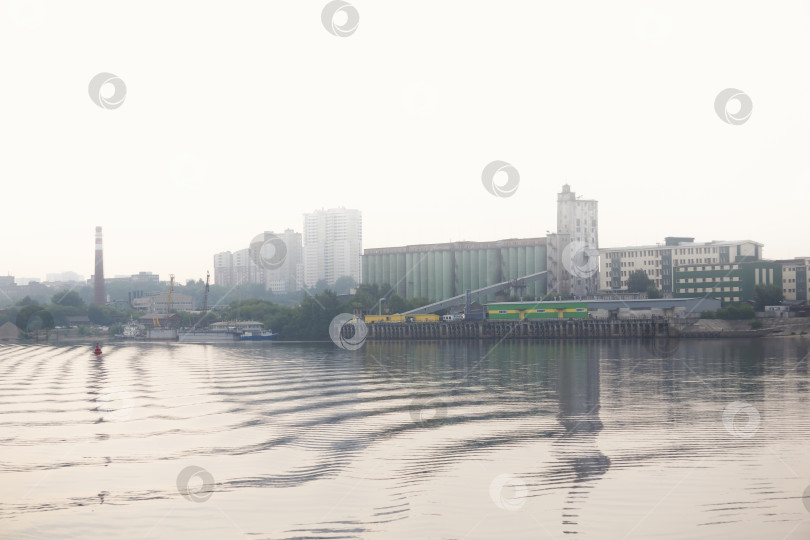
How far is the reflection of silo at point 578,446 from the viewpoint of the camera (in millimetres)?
13802

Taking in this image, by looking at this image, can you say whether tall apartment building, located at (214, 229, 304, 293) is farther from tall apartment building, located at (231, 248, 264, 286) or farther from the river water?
the river water

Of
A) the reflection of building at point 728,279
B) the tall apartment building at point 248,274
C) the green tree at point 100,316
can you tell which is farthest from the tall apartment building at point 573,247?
the tall apartment building at point 248,274

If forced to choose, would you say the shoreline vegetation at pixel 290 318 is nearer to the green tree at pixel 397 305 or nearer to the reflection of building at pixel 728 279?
the green tree at pixel 397 305

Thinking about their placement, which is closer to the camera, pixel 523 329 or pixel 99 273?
pixel 523 329

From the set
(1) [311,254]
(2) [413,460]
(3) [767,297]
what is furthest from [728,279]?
(1) [311,254]

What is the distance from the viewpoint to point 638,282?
303ft

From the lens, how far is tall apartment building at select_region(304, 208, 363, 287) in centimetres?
17925

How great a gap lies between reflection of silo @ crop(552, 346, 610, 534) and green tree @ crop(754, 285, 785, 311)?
52.3 m

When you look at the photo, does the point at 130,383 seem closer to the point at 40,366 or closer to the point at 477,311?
the point at 40,366

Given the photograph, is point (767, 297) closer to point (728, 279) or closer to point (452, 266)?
point (728, 279)

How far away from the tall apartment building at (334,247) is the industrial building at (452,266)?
6232 cm

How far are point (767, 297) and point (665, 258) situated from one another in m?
18.2

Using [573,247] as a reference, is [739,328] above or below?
below

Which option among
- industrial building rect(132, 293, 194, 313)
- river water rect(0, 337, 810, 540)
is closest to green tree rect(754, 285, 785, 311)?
river water rect(0, 337, 810, 540)
